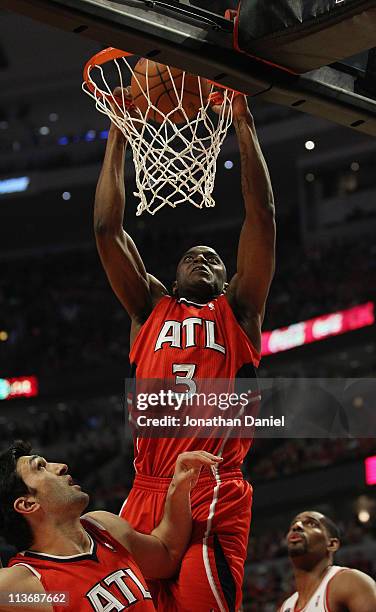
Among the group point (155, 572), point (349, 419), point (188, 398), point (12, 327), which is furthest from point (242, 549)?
point (12, 327)

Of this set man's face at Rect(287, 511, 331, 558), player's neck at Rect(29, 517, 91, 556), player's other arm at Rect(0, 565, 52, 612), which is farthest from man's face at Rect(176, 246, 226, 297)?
man's face at Rect(287, 511, 331, 558)

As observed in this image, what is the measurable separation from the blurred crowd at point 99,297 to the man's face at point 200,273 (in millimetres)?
13205

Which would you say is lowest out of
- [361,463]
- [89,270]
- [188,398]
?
[361,463]

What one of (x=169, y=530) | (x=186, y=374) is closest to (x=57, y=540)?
(x=169, y=530)

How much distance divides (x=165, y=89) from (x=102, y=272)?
56.4 feet

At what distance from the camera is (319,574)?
5629 mm

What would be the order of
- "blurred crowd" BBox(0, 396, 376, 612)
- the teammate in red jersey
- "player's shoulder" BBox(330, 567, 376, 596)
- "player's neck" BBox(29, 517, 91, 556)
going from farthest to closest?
1. "blurred crowd" BBox(0, 396, 376, 612)
2. "player's shoulder" BBox(330, 567, 376, 596)
3. "player's neck" BBox(29, 517, 91, 556)
4. the teammate in red jersey

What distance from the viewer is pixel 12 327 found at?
20828 millimetres

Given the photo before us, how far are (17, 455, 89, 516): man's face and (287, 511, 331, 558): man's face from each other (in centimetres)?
229

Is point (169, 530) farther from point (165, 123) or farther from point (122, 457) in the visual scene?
point (122, 457)

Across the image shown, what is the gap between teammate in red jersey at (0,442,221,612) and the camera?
3.46m

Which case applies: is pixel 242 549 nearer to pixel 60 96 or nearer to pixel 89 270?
pixel 89 270

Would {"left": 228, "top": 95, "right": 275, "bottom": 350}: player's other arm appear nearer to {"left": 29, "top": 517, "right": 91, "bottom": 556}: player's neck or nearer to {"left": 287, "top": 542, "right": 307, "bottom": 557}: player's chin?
{"left": 29, "top": 517, "right": 91, "bottom": 556}: player's neck

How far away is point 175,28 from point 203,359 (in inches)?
57.1
